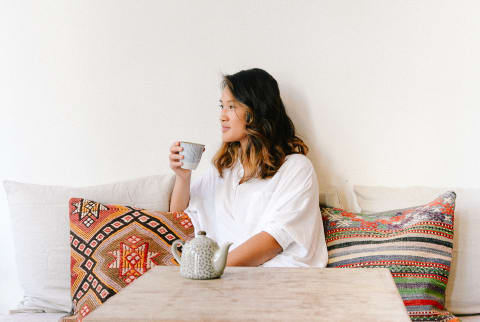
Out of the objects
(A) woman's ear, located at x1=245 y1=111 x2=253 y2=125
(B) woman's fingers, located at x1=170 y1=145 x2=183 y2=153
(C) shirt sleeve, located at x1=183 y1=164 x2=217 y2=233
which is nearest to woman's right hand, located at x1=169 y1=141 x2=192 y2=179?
(B) woman's fingers, located at x1=170 y1=145 x2=183 y2=153

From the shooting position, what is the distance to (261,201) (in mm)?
1931

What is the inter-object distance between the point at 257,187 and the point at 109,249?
58 cm

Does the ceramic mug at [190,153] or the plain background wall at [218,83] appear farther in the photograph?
the plain background wall at [218,83]

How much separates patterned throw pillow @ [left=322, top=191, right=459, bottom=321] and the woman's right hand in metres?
0.58

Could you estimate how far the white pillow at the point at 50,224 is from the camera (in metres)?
1.98

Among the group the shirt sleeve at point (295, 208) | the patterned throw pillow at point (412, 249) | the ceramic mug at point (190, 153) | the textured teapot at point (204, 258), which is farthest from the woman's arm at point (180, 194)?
the textured teapot at point (204, 258)

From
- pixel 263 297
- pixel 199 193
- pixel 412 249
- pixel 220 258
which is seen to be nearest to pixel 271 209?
pixel 199 193

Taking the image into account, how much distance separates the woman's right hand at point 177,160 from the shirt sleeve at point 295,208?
13.2 inches

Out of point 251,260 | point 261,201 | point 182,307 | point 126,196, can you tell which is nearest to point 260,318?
point 182,307

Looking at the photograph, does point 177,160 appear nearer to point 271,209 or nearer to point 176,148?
point 176,148

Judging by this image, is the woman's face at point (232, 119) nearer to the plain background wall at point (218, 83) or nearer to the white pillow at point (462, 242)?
the plain background wall at point (218, 83)

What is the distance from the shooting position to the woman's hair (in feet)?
6.56

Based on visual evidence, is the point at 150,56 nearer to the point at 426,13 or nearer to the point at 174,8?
the point at 174,8

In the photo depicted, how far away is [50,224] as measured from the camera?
2.00 m
